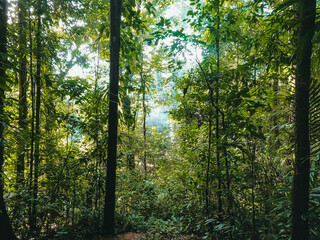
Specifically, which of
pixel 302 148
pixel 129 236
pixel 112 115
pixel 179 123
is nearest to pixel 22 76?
pixel 112 115

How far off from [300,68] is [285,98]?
126 cm

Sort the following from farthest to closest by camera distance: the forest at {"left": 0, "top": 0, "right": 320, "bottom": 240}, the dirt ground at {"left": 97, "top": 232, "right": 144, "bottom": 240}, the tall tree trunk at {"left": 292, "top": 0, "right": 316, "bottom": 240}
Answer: the dirt ground at {"left": 97, "top": 232, "right": 144, "bottom": 240}, the forest at {"left": 0, "top": 0, "right": 320, "bottom": 240}, the tall tree trunk at {"left": 292, "top": 0, "right": 316, "bottom": 240}

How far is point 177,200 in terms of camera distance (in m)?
5.40

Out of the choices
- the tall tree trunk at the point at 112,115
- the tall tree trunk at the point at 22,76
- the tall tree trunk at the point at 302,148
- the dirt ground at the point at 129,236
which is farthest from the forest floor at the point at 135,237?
the tall tree trunk at the point at 302,148

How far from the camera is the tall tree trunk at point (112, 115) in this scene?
361cm

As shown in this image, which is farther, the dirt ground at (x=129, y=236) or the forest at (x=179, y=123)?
the dirt ground at (x=129, y=236)

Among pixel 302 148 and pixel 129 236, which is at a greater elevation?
pixel 302 148

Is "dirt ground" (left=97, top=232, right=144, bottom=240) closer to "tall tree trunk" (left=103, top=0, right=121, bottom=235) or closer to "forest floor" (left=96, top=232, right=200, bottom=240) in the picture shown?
"forest floor" (left=96, top=232, right=200, bottom=240)

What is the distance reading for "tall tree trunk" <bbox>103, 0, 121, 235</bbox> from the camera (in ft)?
11.9

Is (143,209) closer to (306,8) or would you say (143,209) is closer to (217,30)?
(217,30)

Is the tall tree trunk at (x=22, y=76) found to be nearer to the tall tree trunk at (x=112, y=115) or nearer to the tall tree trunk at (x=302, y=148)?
the tall tree trunk at (x=112, y=115)

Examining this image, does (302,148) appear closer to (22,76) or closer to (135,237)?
(135,237)

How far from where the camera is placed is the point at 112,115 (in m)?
3.74

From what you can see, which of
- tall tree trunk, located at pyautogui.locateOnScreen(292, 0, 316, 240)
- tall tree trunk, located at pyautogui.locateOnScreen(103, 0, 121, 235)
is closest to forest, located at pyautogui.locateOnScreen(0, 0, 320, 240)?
tall tree trunk, located at pyautogui.locateOnScreen(103, 0, 121, 235)
